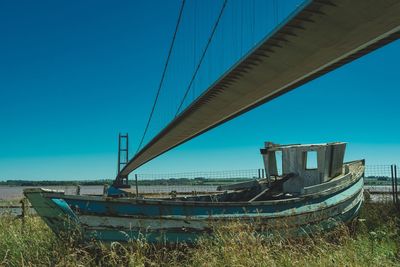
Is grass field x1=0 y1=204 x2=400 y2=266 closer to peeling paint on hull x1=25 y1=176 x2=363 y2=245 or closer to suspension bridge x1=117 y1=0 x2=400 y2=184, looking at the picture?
peeling paint on hull x1=25 y1=176 x2=363 y2=245

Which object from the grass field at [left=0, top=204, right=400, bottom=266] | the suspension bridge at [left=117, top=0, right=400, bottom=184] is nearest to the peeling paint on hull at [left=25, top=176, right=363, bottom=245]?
the grass field at [left=0, top=204, right=400, bottom=266]

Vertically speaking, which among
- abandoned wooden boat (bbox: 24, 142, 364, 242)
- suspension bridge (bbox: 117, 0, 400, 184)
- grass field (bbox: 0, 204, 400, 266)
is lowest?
grass field (bbox: 0, 204, 400, 266)

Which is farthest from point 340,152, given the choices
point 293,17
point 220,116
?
point 220,116

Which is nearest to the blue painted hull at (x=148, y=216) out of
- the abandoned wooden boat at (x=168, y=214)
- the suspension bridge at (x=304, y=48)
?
the abandoned wooden boat at (x=168, y=214)

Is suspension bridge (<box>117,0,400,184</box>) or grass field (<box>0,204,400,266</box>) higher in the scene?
suspension bridge (<box>117,0,400,184</box>)

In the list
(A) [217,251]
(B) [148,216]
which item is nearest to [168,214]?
(B) [148,216]

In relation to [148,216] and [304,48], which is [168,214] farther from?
[304,48]

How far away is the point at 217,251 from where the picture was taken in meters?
5.77

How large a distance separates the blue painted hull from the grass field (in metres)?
0.21

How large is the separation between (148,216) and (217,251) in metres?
1.56

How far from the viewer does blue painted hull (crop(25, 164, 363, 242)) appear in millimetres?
6773

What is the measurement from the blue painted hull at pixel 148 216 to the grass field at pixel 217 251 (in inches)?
8.2

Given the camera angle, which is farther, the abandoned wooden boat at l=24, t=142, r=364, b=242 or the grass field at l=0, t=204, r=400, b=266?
the abandoned wooden boat at l=24, t=142, r=364, b=242

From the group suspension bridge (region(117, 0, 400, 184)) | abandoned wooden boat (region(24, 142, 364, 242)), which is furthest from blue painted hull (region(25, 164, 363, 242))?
suspension bridge (region(117, 0, 400, 184))
